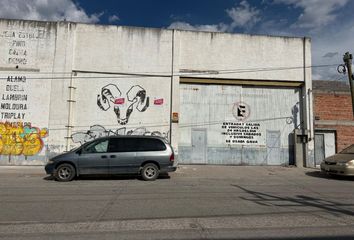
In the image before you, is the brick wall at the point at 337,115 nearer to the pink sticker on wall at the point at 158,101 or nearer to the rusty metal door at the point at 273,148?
the rusty metal door at the point at 273,148

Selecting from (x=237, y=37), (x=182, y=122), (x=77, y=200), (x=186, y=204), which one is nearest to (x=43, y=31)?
(x=182, y=122)

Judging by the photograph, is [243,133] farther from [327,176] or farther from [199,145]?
[327,176]

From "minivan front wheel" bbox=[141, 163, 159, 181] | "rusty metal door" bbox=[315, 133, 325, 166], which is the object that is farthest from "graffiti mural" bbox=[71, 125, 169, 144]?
"rusty metal door" bbox=[315, 133, 325, 166]

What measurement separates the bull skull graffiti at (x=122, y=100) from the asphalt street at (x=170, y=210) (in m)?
6.42

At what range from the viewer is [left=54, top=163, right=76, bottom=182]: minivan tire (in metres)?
12.2

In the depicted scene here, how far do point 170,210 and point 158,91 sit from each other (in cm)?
1189

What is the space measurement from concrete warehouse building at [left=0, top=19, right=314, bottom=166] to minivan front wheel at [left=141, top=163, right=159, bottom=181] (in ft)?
18.0

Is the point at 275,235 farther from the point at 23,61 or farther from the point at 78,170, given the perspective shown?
the point at 23,61

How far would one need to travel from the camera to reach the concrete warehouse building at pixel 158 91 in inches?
693

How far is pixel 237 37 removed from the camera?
19.4 metres

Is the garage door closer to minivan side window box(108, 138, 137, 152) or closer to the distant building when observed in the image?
the distant building

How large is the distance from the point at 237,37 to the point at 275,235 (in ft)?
51.1

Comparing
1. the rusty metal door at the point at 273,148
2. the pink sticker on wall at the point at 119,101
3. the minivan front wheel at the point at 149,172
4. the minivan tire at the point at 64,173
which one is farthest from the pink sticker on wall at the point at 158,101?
the minivan tire at the point at 64,173

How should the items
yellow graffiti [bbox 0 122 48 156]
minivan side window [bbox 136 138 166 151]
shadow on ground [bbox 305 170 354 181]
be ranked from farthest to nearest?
A: yellow graffiti [bbox 0 122 48 156], shadow on ground [bbox 305 170 354 181], minivan side window [bbox 136 138 166 151]
